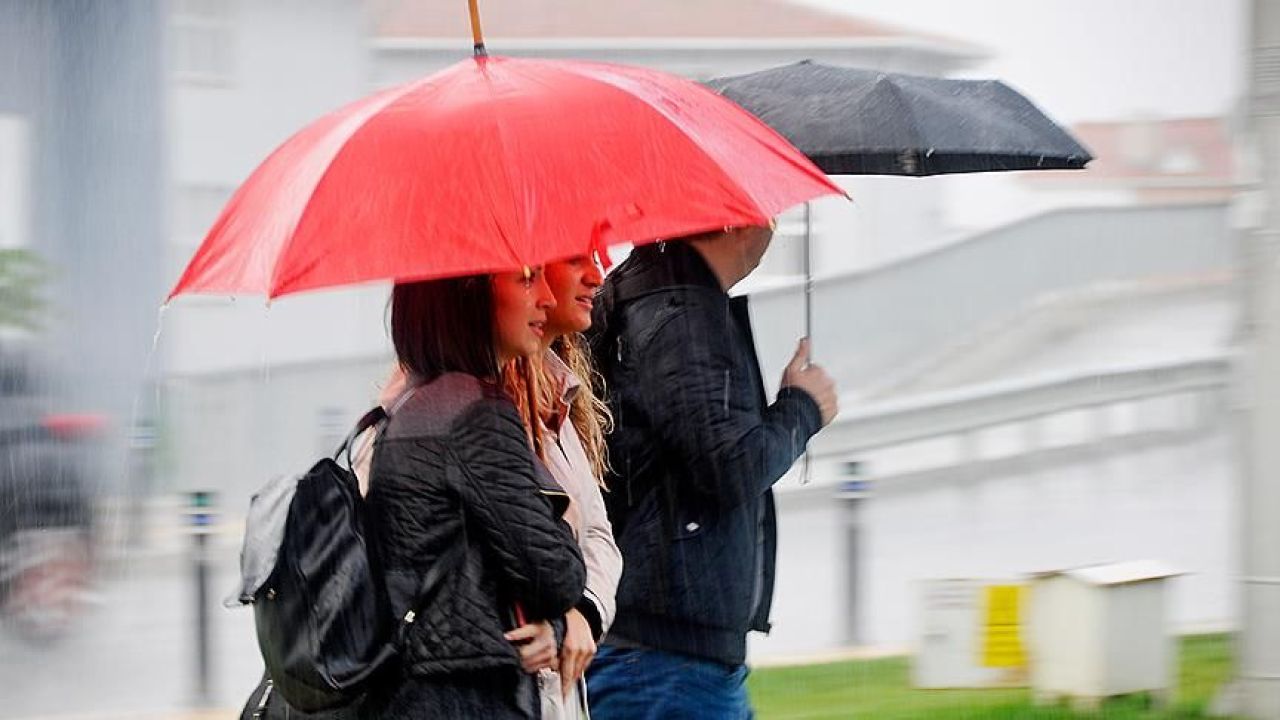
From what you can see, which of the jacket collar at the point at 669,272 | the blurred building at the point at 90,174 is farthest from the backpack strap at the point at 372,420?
the blurred building at the point at 90,174

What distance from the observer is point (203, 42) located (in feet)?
38.1

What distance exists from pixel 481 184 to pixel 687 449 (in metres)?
0.78

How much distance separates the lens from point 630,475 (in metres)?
3.50

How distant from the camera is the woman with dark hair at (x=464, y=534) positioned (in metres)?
2.84

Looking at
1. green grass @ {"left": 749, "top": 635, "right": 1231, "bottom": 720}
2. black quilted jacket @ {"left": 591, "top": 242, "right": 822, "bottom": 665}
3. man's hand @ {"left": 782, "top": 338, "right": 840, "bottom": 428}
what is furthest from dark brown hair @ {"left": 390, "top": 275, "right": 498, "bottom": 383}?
green grass @ {"left": 749, "top": 635, "right": 1231, "bottom": 720}

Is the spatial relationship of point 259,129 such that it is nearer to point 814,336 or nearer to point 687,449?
point 814,336

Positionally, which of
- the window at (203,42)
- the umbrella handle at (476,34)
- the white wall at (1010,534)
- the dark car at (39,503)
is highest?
the window at (203,42)

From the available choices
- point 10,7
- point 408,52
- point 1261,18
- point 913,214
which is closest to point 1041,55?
point 913,214

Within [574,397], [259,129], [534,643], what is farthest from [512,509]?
[259,129]

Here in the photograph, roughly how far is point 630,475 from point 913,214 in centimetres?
1168

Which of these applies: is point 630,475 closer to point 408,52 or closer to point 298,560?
point 298,560

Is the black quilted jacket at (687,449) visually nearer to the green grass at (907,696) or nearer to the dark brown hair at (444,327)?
the dark brown hair at (444,327)

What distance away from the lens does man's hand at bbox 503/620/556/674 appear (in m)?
2.92

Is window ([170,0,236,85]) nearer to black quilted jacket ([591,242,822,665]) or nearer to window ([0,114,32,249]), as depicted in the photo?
window ([0,114,32,249])
